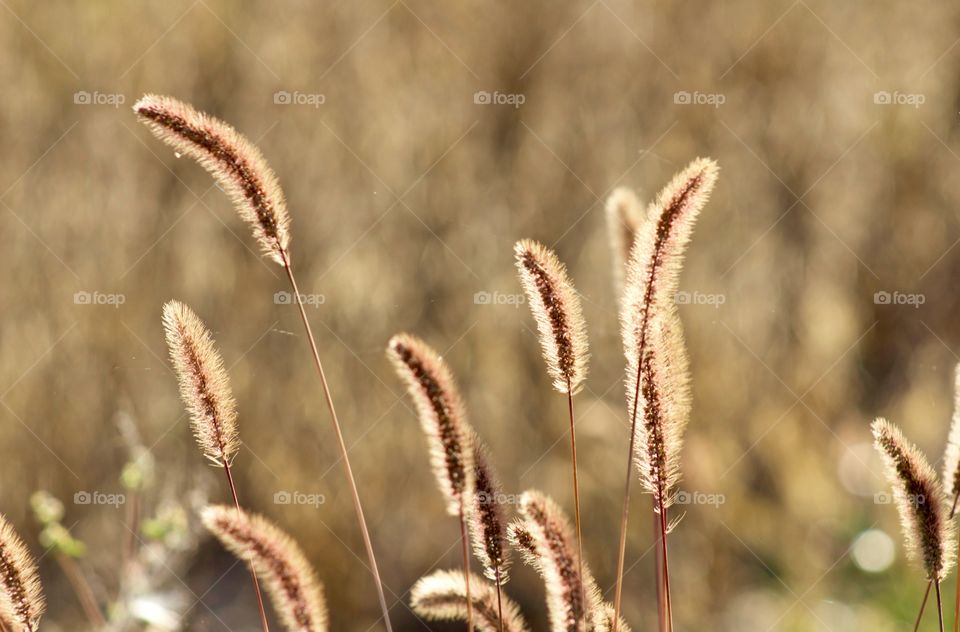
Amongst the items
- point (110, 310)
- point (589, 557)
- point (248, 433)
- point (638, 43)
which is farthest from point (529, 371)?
point (110, 310)

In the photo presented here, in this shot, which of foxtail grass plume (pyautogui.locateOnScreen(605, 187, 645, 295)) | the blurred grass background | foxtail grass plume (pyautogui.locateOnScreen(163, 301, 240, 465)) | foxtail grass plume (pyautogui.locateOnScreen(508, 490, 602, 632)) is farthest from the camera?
the blurred grass background

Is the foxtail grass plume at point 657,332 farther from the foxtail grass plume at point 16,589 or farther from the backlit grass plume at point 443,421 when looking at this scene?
the foxtail grass plume at point 16,589

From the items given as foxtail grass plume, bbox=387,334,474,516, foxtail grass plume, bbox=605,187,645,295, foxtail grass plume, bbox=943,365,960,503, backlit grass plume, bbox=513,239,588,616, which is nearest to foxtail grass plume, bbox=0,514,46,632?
foxtail grass plume, bbox=387,334,474,516

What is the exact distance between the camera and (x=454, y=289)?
14.5ft

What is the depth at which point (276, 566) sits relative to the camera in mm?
1144

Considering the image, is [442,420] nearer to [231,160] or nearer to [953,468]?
[231,160]

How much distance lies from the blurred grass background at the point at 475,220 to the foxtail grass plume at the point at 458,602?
296cm

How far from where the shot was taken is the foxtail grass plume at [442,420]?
109 cm

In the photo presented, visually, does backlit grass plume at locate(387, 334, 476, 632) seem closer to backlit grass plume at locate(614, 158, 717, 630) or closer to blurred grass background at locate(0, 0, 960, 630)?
backlit grass plume at locate(614, 158, 717, 630)

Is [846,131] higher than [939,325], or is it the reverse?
[846,131]

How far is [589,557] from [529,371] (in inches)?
36.7

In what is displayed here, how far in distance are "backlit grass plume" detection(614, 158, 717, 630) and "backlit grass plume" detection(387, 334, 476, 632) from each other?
0.70 ft

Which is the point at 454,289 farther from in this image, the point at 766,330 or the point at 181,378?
the point at 181,378

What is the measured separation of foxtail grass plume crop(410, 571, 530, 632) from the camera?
1271 millimetres
